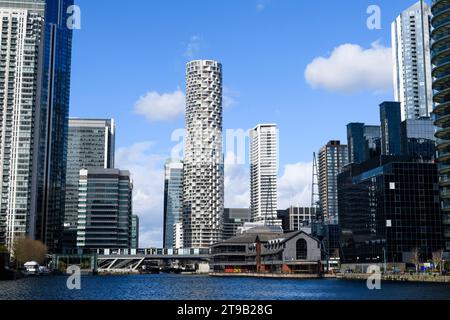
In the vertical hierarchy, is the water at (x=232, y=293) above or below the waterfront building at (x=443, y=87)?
below

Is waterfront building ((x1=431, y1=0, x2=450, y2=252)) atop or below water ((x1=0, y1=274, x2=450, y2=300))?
atop

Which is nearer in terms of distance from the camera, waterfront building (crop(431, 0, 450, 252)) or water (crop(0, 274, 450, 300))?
water (crop(0, 274, 450, 300))

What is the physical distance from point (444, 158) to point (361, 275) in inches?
2164

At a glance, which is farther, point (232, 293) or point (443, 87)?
point (443, 87)

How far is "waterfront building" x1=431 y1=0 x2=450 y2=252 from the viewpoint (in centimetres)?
15050

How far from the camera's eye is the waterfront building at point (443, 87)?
150m

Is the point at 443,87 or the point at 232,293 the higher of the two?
the point at 443,87

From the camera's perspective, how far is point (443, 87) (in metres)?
154
